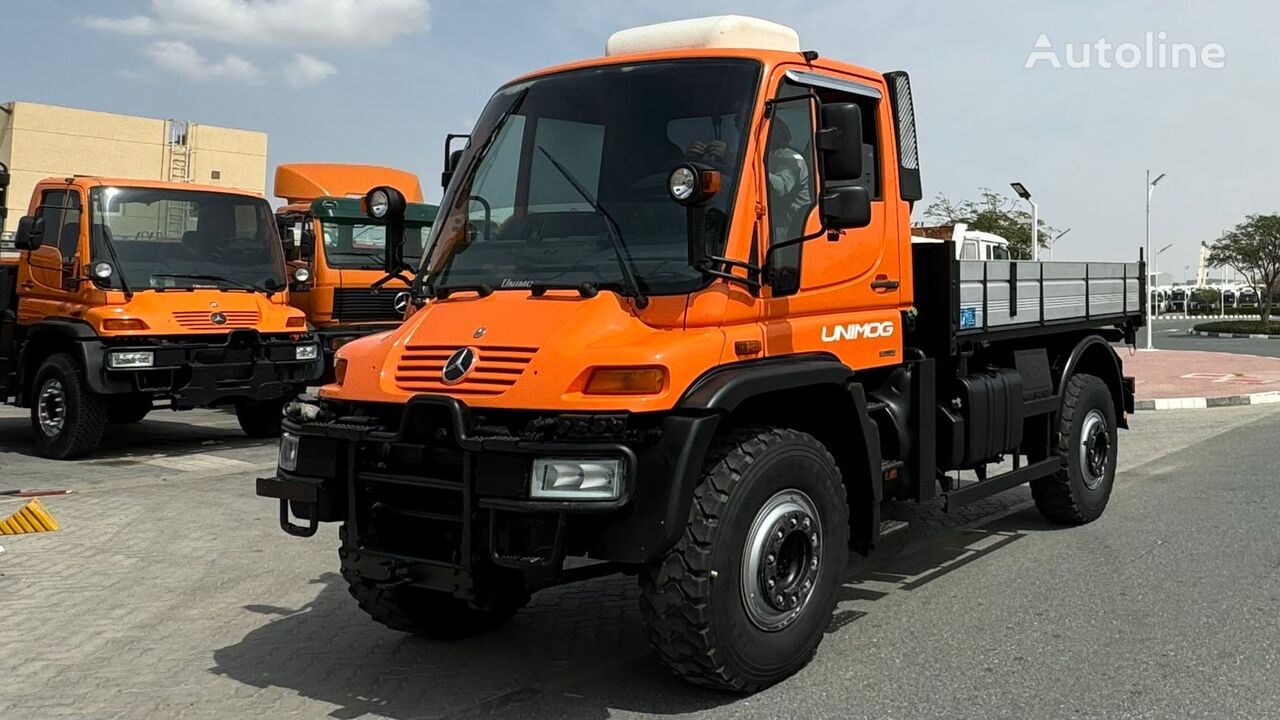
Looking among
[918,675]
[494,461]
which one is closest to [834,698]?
[918,675]

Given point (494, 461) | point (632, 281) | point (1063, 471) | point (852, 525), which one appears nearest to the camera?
point (494, 461)

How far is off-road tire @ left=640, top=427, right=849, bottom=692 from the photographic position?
13.3ft

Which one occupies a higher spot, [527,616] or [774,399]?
[774,399]

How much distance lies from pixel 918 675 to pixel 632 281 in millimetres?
2003

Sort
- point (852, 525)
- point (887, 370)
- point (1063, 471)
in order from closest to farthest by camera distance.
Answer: point (852, 525)
point (887, 370)
point (1063, 471)

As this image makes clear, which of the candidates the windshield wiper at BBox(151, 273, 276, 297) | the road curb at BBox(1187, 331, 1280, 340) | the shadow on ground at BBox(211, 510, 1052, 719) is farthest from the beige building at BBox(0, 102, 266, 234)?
the shadow on ground at BBox(211, 510, 1052, 719)

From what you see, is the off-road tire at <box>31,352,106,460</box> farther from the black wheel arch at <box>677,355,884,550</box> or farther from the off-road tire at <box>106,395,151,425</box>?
the black wheel arch at <box>677,355,884,550</box>

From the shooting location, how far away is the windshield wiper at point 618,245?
4332mm

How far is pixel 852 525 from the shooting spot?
515cm

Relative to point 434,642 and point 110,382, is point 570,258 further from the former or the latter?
point 110,382

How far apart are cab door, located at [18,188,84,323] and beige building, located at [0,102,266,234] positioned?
41180mm

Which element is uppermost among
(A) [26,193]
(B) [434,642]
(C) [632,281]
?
(A) [26,193]

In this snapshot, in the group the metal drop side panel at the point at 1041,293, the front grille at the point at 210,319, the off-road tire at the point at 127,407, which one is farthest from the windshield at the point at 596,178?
the off-road tire at the point at 127,407

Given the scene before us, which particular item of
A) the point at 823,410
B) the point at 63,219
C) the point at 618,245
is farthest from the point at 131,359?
the point at 823,410
